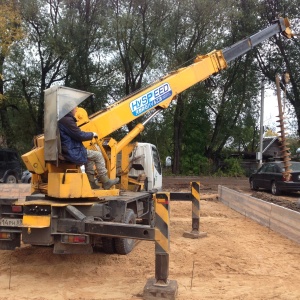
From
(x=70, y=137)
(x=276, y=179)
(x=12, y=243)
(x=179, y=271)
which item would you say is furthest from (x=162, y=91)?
(x=276, y=179)

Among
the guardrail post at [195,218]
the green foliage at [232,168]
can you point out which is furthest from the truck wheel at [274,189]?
the green foliage at [232,168]

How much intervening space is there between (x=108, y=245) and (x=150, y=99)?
3.12m

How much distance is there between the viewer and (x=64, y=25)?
29.6 metres

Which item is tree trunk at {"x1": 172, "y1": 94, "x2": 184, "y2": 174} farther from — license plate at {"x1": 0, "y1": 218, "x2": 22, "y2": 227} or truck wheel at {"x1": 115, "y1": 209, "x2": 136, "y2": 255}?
license plate at {"x1": 0, "y1": 218, "x2": 22, "y2": 227}

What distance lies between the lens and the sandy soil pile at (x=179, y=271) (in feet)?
18.3

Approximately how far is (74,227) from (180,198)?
4175 millimetres

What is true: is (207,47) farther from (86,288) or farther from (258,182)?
(86,288)

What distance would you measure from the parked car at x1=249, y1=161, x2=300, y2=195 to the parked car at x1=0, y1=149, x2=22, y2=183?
494 inches

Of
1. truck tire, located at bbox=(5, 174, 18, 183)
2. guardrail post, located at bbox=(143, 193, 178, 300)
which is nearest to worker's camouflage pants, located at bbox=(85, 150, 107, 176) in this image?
guardrail post, located at bbox=(143, 193, 178, 300)

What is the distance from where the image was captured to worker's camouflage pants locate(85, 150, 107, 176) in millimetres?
6958

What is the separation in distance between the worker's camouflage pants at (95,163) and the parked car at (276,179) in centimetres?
1168

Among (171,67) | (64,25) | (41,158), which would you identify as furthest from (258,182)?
(64,25)

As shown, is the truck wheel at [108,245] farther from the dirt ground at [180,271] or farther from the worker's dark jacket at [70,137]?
the worker's dark jacket at [70,137]

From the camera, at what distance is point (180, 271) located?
6551 mm
